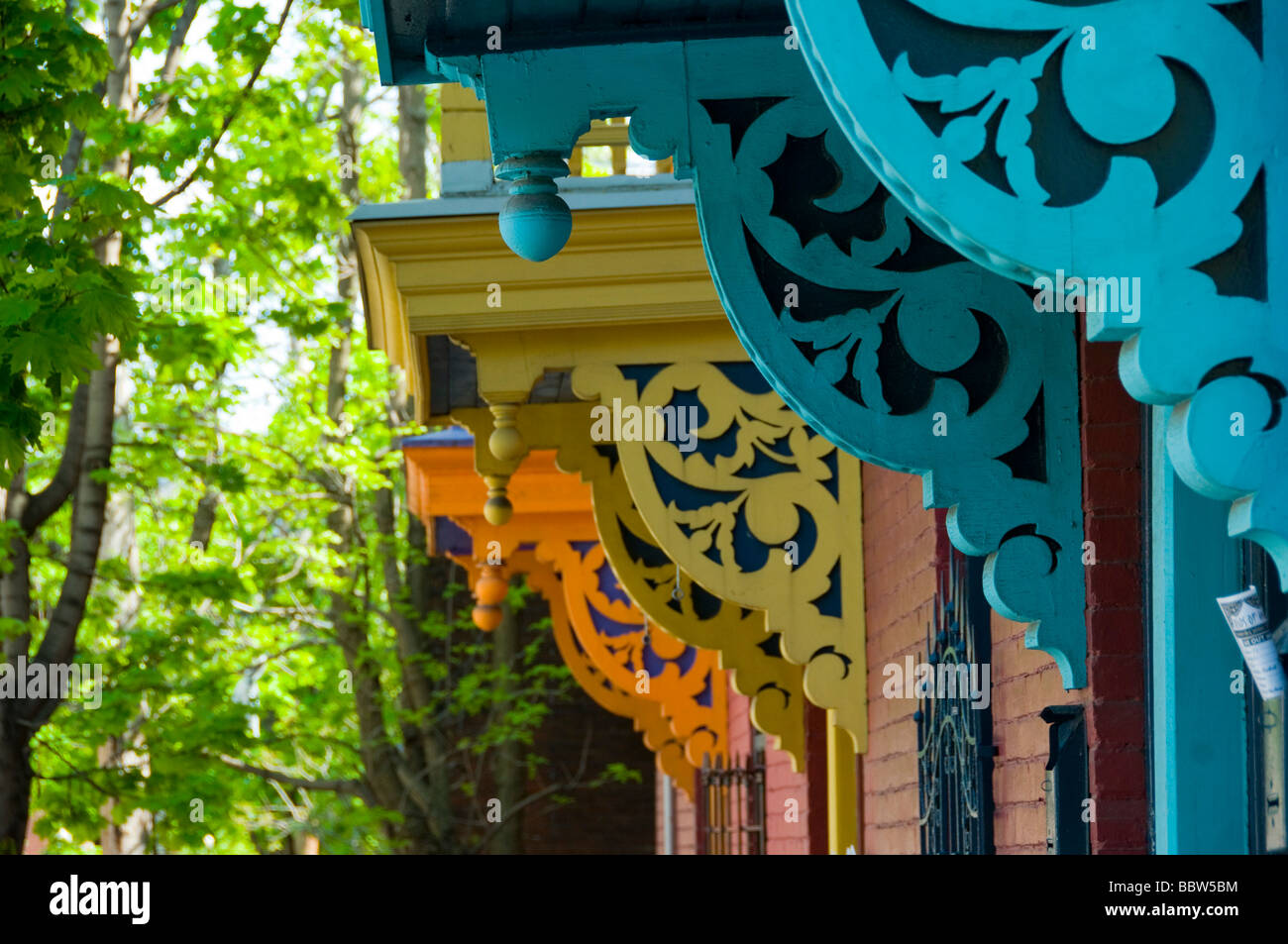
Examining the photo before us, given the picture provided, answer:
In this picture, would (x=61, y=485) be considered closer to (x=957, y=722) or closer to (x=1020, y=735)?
(x=957, y=722)

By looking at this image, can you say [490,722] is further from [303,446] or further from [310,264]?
[310,264]

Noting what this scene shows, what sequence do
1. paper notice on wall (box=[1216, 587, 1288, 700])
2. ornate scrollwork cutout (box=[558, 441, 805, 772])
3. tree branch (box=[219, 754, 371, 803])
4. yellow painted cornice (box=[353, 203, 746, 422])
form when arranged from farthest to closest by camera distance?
tree branch (box=[219, 754, 371, 803]), ornate scrollwork cutout (box=[558, 441, 805, 772]), yellow painted cornice (box=[353, 203, 746, 422]), paper notice on wall (box=[1216, 587, 1288, 700])

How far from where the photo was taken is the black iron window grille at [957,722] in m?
3.55

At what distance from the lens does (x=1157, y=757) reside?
2617mm

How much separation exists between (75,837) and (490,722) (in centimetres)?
577

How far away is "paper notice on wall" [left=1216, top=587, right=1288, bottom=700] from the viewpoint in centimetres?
196

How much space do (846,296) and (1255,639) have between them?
0.95m

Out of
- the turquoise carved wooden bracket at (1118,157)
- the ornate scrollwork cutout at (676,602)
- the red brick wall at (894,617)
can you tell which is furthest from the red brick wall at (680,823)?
the turquoise carved wooden bracket at (1118,157)

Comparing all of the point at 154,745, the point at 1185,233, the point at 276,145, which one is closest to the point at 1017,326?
the point at 1185,233

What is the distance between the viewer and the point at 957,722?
147 inches

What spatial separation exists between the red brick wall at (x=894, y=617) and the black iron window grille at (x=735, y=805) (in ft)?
9.21

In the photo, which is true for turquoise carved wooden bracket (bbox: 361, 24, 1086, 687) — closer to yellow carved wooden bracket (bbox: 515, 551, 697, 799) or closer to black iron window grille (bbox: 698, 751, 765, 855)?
black iron window grille (bbox: 698, 751, 765, 855)

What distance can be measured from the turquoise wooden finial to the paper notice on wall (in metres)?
1.26

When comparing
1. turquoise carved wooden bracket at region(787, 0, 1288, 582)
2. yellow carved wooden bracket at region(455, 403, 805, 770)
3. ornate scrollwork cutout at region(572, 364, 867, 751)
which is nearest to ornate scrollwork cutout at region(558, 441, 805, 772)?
yellow carved wooden bracket at region(455, 403, 805, 770)
